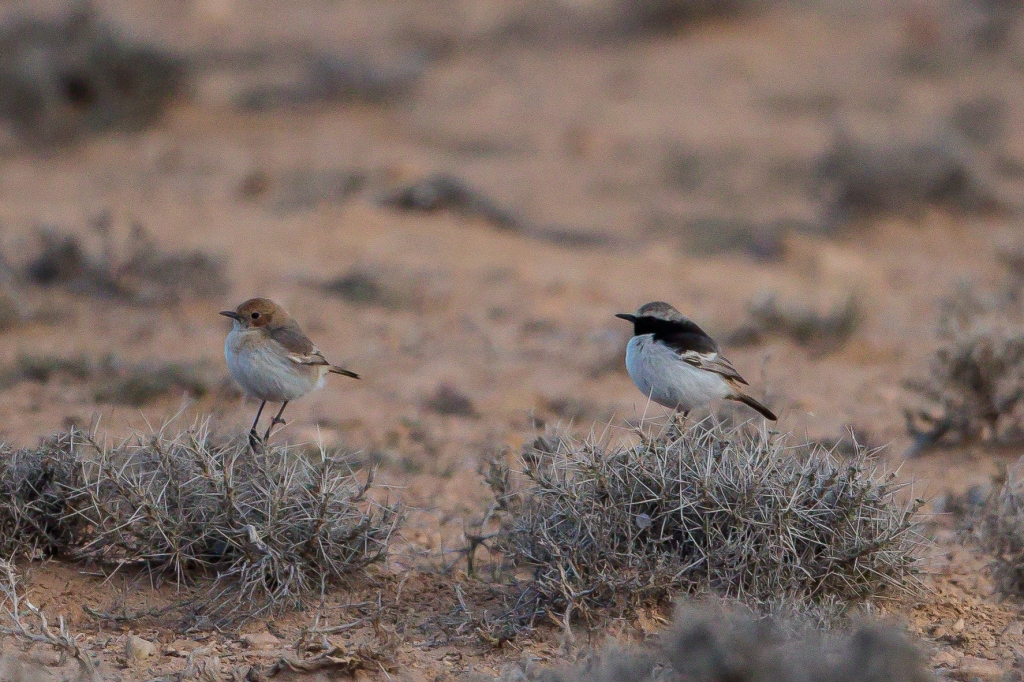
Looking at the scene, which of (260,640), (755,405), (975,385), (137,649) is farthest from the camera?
(975,385)

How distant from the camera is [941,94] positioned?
16344mm

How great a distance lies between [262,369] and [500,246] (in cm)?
646

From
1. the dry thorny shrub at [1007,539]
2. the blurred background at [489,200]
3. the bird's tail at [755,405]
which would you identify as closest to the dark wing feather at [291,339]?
the blurred background at [489,200]

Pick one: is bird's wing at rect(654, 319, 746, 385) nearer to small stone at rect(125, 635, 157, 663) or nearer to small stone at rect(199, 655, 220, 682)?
small stone at rect(199, 655, 220, 682)

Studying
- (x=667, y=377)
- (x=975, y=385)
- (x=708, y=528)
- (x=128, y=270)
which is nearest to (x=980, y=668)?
(x=708, y=528)

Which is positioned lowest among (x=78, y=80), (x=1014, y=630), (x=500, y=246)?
(x=500, y=246)

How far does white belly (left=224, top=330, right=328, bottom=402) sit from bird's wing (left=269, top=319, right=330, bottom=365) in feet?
0.15

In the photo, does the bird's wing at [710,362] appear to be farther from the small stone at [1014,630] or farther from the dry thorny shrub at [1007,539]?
the small stone at [1014,630]

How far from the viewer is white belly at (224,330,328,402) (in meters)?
5.34

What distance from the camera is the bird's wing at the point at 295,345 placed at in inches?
219

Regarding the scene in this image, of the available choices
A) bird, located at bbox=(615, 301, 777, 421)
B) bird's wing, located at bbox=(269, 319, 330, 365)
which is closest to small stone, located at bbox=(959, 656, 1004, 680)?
bird, located at bbox=(615, 301, 777, 421)

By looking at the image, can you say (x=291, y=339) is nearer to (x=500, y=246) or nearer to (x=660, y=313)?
(x=660, y=313)

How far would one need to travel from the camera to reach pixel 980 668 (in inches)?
175

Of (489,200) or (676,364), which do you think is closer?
(676,364)
